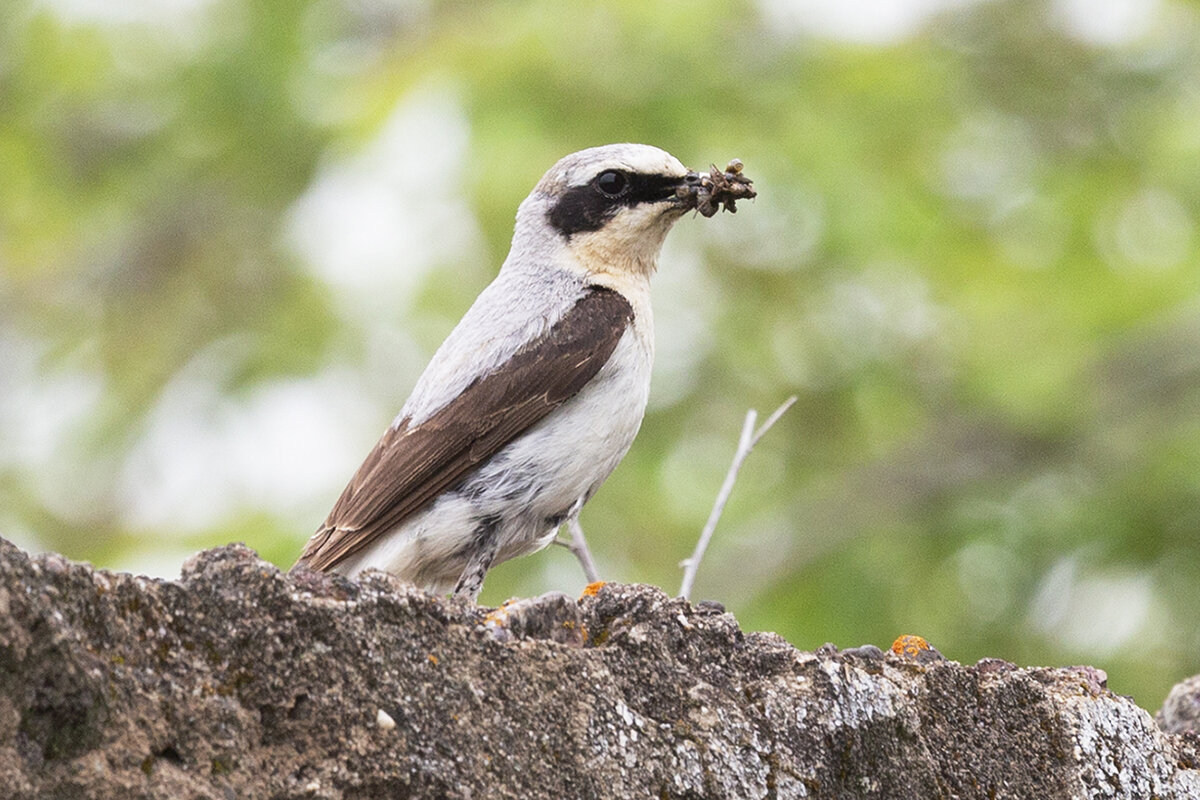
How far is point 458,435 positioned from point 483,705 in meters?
2.17

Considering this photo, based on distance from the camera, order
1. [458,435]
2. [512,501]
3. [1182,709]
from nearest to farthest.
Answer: [1182,709]
[512,501]
[458,435]

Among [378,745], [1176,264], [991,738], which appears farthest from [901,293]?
[378,745]

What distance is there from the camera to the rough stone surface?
7.24 feet

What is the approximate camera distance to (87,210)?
37.3 feet

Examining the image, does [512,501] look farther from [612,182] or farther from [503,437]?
[612,182]

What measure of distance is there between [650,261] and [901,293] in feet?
16.0

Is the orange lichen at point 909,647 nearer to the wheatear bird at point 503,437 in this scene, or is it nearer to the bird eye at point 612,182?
the wheatear bird at point 503,437

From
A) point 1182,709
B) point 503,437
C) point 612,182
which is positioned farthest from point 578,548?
point 1182,709

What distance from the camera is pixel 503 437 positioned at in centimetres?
467

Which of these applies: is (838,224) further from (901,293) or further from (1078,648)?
(1078,648)

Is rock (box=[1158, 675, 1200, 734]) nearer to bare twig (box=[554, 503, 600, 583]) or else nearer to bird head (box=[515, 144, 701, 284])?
bare twig (box=[554, 503, 600, 583])

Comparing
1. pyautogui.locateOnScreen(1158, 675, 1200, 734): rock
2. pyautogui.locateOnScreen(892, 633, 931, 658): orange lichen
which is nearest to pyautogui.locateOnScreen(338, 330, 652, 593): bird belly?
pyautogui.locateOnScreen(892, 633, 931, 658): orange lichen

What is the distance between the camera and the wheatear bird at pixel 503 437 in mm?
4621

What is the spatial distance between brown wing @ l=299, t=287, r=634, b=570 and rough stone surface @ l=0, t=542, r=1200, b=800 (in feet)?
5.56
